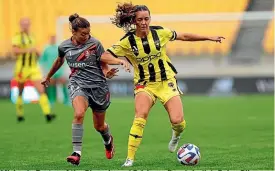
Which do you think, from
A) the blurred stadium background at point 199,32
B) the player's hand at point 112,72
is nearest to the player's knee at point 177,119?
the player's hand at point 112,72

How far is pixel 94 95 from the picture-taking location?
9.35m

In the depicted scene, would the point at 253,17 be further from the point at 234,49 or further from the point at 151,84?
the point at 151,84

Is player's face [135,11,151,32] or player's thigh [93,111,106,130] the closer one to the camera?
player's face [135,11,151,32]

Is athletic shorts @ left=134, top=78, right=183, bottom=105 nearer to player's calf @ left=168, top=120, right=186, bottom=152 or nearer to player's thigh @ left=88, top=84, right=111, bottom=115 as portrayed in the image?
player's calf @ left=168, top=120, right=186, bottom=152

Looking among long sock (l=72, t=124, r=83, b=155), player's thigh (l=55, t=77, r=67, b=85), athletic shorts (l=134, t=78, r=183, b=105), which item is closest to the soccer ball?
athletic shorts (l=134, t=78, r=183, b=105)

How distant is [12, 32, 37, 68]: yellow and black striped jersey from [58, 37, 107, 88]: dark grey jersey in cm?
723

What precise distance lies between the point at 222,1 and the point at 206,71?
12.2 feet

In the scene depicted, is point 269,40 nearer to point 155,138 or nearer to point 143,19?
point 155,138

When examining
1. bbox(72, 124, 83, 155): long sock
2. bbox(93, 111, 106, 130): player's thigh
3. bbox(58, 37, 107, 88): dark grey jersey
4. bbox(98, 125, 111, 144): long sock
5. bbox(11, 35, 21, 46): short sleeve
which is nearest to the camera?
bbox(72, 124, 83, 155): long sock

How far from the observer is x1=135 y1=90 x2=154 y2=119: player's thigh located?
28.6ft

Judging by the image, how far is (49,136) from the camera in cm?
1332

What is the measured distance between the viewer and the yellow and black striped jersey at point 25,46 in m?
16.4

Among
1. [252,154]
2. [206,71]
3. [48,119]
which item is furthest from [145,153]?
[206,71]

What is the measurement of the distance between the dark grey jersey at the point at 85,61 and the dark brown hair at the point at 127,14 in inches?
16.6
